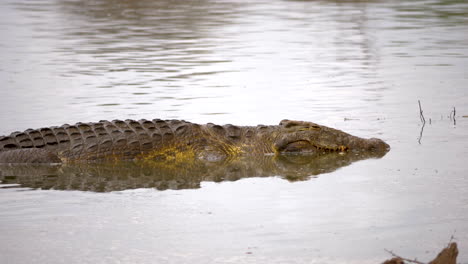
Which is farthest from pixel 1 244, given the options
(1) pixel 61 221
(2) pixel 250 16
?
(2) pixel 250 16

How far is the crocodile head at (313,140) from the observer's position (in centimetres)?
1073

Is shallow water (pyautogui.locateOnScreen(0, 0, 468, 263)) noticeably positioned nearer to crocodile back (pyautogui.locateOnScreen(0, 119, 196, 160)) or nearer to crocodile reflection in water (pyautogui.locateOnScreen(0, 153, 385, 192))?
crocodile reflection in water (pyautogui.locateOnScreen(0, 153, 385, 192))

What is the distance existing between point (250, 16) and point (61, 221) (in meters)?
24.1

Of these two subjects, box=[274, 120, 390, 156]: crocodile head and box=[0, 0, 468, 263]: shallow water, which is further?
box=[274, 120, 390, 156]: crocodile head

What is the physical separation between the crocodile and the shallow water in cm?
84

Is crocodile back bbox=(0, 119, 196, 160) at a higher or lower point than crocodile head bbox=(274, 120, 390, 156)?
higher

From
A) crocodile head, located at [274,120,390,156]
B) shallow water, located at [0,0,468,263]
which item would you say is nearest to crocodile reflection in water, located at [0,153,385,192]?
crocodile head, located at [274,120,390,156]

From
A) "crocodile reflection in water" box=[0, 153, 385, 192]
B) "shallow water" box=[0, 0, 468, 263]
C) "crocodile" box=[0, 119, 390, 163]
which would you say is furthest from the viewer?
"crocodile" box=[0, 119, 390, 163]

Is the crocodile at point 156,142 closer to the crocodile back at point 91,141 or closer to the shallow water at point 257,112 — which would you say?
the crocodile back at point 91,141

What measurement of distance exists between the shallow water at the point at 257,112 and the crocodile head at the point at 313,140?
0.53m

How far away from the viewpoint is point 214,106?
13.7 metres

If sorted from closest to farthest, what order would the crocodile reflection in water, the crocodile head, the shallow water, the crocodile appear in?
the shallow water
the crocodile reflection in water
the crocodile
the crocodile head

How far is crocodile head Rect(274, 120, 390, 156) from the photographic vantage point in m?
10.7

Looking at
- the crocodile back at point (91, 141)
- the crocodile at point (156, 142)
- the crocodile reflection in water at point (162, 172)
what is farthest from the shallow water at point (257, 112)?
the crocodile back at point (91, 141)
